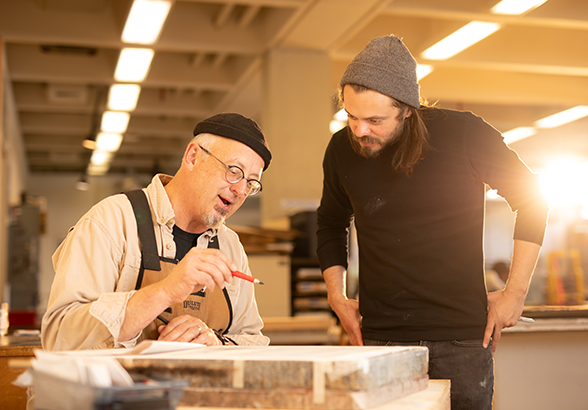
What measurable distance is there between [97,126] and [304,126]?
5629mm

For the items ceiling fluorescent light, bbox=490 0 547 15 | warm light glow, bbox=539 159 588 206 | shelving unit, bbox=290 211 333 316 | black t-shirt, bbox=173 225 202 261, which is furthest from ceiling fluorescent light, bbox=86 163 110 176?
black t-shirt, bbox=173 225 202 261

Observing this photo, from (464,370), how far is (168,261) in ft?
2.87

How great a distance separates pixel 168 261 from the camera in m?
1.61

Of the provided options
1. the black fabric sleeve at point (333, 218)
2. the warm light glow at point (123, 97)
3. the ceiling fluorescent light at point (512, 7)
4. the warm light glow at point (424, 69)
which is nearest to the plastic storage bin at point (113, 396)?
the black fabric sleeve at point (333, 218)

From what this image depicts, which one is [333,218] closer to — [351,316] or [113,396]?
[351,316]

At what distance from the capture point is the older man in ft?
4.09

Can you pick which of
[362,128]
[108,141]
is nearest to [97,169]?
[108,141]

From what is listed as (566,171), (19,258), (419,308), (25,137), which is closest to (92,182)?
(25,137)

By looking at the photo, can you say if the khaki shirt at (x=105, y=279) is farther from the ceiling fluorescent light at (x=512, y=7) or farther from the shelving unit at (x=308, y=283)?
the shelving unit at (x=308, y=283)

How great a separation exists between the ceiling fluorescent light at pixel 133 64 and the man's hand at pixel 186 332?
5.89 m

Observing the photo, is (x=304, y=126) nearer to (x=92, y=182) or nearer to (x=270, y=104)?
(x=270, y=104)

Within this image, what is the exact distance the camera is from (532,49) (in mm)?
5328

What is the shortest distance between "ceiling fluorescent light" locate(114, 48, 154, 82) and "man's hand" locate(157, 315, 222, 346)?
19.3ft

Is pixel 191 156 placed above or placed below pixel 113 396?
above
